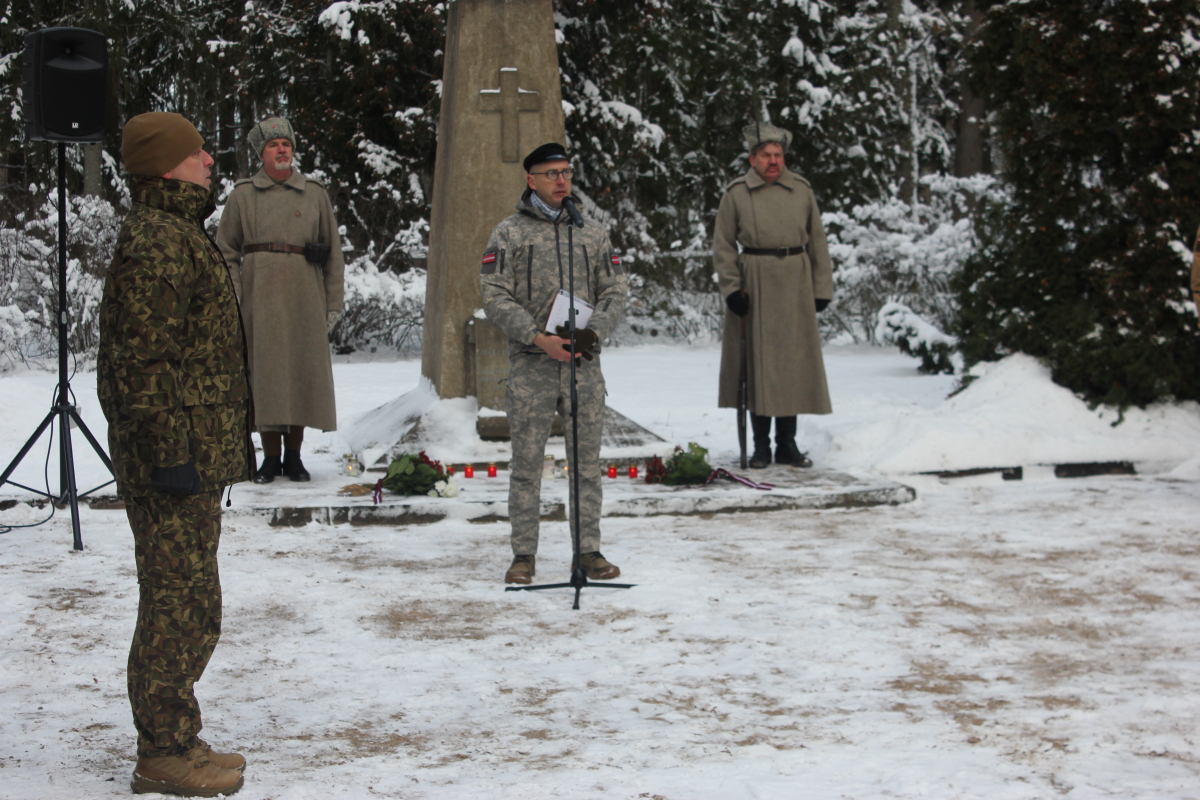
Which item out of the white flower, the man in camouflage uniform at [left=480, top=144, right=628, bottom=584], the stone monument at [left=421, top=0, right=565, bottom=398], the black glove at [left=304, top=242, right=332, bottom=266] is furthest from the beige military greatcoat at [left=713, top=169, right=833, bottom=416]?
the man in camouflage uniform at [left=480, top=144, right=628, bottom=584]

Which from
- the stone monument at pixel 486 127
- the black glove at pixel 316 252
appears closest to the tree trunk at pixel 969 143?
the stone monument at pixel 486 127

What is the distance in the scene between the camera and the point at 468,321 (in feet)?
26.7

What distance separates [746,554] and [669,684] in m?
1.96

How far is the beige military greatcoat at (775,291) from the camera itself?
26.3ft

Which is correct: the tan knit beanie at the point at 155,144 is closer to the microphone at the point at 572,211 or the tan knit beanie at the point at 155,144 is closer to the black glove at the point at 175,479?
the black glove at the point at 175,479

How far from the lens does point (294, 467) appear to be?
7699 mm

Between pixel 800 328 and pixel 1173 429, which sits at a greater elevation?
pixel 800 328

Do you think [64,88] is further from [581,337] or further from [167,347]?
[167,347]

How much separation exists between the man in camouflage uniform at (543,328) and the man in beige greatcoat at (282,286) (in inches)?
96.7

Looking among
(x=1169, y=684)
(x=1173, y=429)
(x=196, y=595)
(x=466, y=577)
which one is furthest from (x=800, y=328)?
(x=196, y=595)

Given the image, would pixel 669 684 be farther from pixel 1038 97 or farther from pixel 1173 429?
pixel 1038 97

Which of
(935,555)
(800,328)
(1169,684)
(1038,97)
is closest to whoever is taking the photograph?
(1169,684)

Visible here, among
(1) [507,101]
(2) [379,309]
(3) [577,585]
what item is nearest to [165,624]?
(3) [577,585]

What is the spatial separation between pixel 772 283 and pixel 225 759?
5.49m
